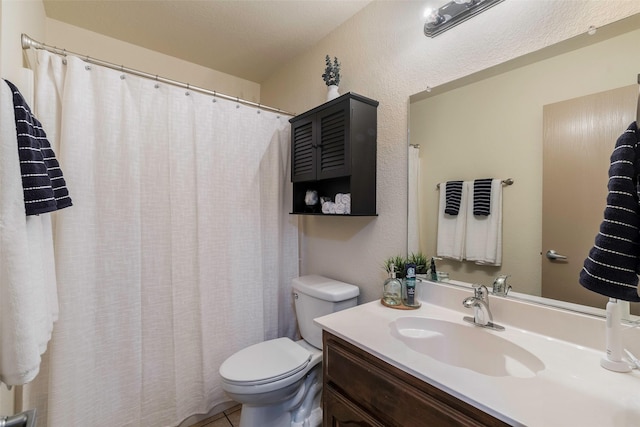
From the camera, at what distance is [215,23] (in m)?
1.79

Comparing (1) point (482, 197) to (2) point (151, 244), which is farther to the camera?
(2) point (151, 244)

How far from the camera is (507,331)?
1023 millimetres

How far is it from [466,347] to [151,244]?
1.57 metres

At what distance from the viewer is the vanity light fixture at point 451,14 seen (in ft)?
3.71

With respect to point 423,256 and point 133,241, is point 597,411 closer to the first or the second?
point 423,256

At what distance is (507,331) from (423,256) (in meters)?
0.44

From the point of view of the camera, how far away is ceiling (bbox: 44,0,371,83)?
1.63 m

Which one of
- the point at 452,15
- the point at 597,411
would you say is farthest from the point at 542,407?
the point at 452,15

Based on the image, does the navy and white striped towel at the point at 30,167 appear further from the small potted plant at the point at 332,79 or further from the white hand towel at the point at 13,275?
the small potted plant at the point at 332,79

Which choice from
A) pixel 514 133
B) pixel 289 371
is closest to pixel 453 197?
pixel 514 133

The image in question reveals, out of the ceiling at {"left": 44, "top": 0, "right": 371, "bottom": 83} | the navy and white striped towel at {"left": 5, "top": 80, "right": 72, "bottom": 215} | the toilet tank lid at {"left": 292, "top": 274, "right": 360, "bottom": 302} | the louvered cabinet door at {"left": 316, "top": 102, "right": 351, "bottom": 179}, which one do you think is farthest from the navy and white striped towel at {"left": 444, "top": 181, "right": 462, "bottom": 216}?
the navy and white striped towel at {"left": 5, "top": 80, "right": 72, "bottom": 215}

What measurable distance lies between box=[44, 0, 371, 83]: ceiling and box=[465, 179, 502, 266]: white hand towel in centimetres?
130

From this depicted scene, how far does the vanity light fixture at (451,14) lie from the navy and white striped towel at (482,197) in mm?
683

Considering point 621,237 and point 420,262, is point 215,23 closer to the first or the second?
point 420,262
